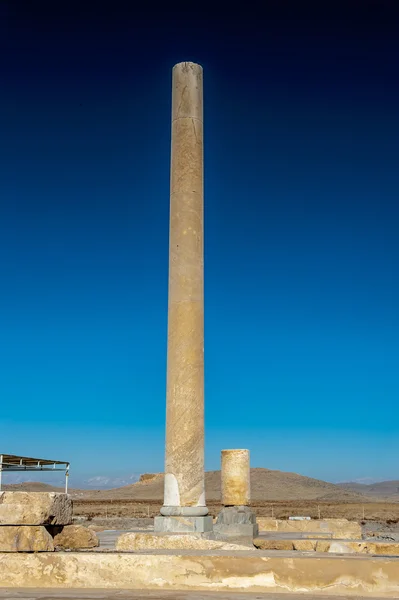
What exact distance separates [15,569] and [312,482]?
10031 cm

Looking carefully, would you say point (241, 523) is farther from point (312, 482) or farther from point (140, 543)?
point (312, 482)

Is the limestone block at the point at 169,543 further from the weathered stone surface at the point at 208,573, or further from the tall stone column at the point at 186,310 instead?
the tall stone column at the point at 186,310

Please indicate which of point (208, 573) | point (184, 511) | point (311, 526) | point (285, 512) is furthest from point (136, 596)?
point (285, 512)

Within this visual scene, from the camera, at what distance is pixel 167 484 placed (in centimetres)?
1309

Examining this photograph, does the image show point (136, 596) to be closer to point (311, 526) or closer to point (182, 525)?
point (182, 525)

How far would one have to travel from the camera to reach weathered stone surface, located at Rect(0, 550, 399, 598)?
228 inches

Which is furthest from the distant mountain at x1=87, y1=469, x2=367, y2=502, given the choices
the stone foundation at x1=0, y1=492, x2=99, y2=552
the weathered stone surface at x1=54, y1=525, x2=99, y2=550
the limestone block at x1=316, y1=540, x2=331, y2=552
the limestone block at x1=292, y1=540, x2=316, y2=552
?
the stone foundation at x1=0, y1=492, x2=99, y2=552

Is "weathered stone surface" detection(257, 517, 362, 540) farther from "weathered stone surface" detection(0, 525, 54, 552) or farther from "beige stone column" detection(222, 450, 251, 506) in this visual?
"weathered stone surface" detection(0, 525, 54, 552)

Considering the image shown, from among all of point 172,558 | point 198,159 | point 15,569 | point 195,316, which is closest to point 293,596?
point 172,558

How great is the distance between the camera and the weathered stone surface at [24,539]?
6.79m

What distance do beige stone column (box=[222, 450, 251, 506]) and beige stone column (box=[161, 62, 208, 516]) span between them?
631 centimetres

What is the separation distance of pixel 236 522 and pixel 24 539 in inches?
474

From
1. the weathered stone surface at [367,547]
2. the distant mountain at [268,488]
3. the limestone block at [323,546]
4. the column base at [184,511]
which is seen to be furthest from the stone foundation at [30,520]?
the distant mountain at [268,488]

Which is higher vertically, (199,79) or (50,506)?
(199,79)
